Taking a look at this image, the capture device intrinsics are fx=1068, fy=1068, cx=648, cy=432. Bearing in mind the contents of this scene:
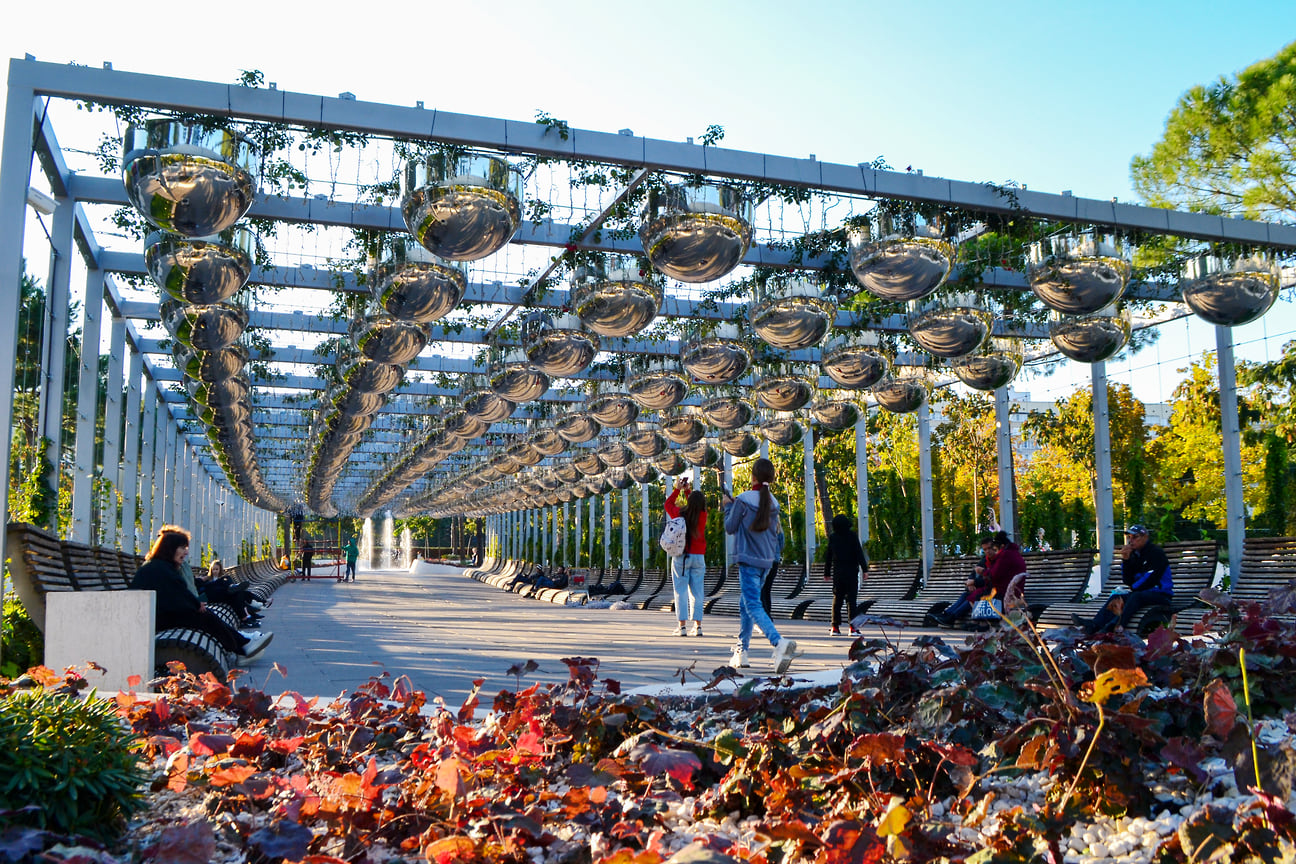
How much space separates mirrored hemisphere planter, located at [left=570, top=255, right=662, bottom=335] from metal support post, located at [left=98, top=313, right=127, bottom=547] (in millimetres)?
10764

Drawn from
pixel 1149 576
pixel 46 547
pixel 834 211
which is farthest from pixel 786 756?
pixel 834 211

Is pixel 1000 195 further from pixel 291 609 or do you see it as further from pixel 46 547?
pixel 291 609

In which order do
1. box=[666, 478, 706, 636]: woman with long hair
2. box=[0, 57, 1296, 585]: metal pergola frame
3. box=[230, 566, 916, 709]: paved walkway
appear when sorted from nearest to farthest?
box=[0, 57, 1296, 585]: metal pergola frame < box=[230, 566, 916, 709]: paved walkway < box=[666, 478, 706, 636]: woman with long hair

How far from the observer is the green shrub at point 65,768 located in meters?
3.11

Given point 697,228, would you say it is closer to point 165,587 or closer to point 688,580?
point 165,587

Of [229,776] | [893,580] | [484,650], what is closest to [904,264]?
[229,776]

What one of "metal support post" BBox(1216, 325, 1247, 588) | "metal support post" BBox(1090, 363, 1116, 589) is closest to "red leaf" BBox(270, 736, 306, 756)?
"metal support post" BBox(1216, 325, 1247, 588)

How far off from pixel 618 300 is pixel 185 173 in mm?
3199

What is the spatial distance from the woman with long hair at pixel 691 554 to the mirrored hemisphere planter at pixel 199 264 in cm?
611

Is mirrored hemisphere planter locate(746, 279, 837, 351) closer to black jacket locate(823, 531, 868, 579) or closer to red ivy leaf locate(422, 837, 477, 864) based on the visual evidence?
black jacket locate(823, 531, 868, 579)

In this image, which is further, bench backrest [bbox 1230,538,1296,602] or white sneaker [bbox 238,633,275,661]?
bench backrest [bbox 1230,538,1296,602]

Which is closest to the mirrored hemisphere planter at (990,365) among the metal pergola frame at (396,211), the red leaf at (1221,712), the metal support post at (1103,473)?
the metal pergola frame at (396,211)

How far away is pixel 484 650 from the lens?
34.2 feet

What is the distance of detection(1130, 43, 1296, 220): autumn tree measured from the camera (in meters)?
14.4
